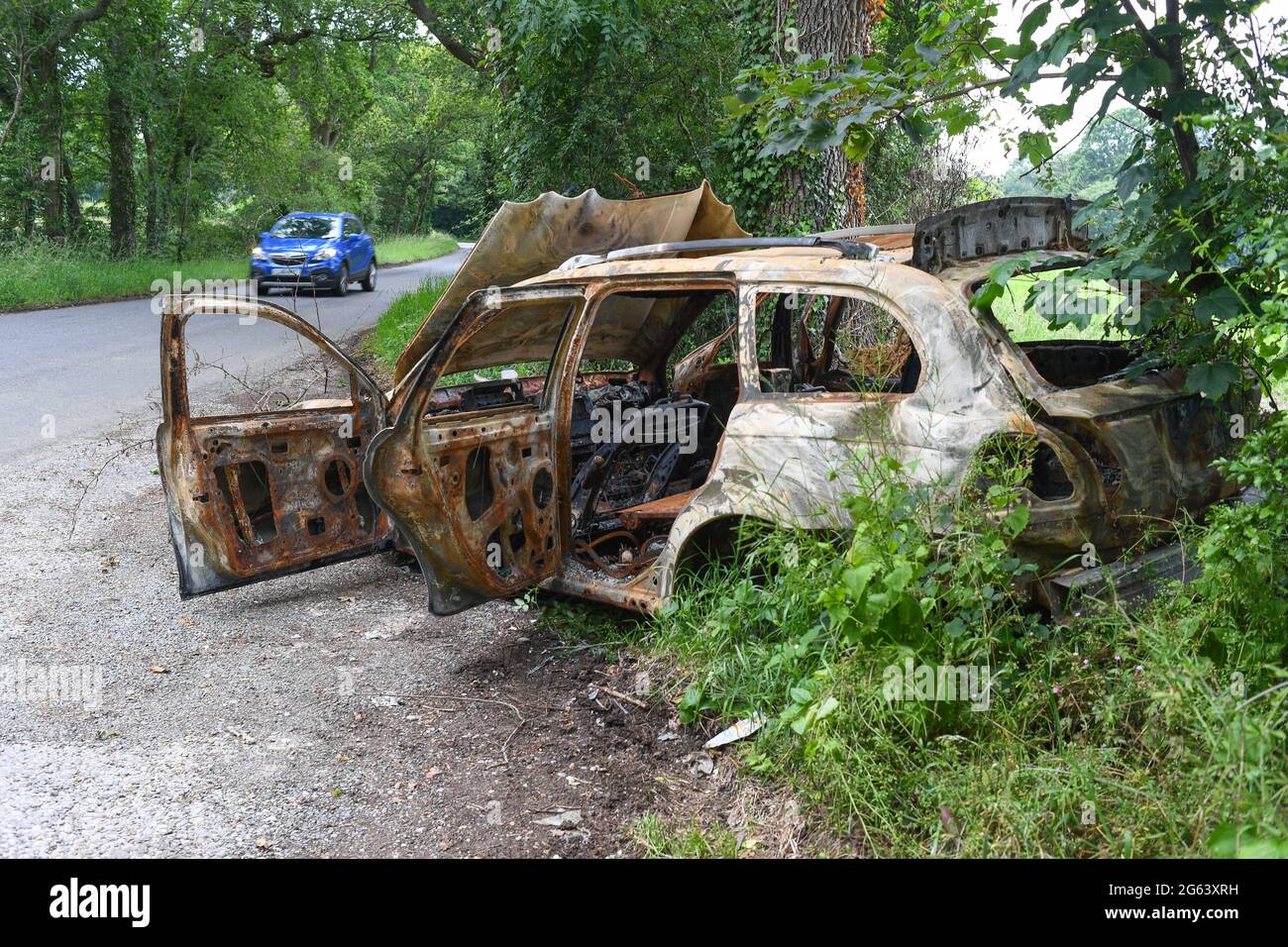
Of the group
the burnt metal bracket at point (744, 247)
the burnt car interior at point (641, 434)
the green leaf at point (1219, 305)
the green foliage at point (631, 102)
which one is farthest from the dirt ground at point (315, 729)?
the green foliage at point (631, 102)

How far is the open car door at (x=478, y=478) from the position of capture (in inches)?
165

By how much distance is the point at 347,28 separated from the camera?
2428cm

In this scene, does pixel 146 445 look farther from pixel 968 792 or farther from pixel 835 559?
pixel 968 792

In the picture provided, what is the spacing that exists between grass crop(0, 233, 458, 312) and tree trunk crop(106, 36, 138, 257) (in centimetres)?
112

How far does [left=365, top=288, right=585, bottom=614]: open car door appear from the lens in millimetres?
4191

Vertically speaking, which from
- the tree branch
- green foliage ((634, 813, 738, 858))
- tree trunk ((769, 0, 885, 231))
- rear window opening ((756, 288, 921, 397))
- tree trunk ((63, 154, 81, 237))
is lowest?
green foliage ((634, 813, 738, 858))

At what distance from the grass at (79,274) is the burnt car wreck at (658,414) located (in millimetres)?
10107

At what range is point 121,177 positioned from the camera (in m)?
22.5

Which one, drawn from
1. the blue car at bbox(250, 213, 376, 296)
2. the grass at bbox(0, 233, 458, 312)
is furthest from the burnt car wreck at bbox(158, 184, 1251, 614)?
the blue car at bbox(250, 213, 376, 296)

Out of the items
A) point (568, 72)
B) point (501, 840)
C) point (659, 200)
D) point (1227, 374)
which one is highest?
point (568, 72)

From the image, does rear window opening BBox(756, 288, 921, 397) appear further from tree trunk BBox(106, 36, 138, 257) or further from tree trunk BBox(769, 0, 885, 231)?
tree trunk BBox(106, 36, 138, 257)

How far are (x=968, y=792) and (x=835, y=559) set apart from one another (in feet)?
2.92

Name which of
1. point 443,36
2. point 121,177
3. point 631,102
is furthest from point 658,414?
point 121,177
